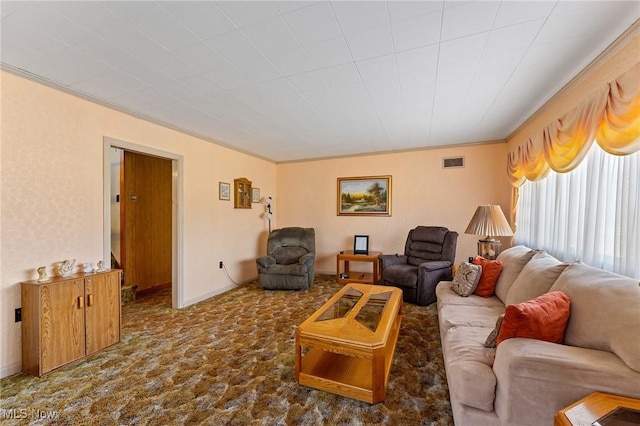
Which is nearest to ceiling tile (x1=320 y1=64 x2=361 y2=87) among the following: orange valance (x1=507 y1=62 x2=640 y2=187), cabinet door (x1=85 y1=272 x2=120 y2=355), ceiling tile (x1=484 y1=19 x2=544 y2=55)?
ceiling tile (x1=484 y1=19 x2=544 y2=55)

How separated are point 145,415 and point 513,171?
182 inches

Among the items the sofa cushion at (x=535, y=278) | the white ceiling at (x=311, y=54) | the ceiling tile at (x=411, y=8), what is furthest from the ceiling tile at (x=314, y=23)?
the sofa cushion at (x=535, y=278)

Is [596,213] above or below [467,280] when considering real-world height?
above

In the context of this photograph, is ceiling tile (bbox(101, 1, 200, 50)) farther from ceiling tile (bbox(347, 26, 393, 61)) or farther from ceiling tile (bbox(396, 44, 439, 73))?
ceiling tile (bbox(396, 44, 439, 73))

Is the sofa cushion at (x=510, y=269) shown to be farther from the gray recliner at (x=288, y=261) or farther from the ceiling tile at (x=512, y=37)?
the gray recliner at (x=288, y=261)

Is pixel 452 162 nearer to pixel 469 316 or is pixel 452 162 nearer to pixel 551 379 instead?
pixel 469 316

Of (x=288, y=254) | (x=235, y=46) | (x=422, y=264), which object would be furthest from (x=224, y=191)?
(x=422, y=264)

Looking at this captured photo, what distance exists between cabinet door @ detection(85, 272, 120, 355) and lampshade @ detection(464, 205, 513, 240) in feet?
13.4

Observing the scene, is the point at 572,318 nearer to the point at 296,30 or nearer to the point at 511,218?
the point at 296,30

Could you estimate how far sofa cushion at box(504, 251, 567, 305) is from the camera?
1.87 metres

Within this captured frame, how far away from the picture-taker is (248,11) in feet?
4.80

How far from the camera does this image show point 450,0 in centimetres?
139

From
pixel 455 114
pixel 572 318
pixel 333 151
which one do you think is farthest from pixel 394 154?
pixel 572 318

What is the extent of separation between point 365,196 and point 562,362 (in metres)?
4.04
